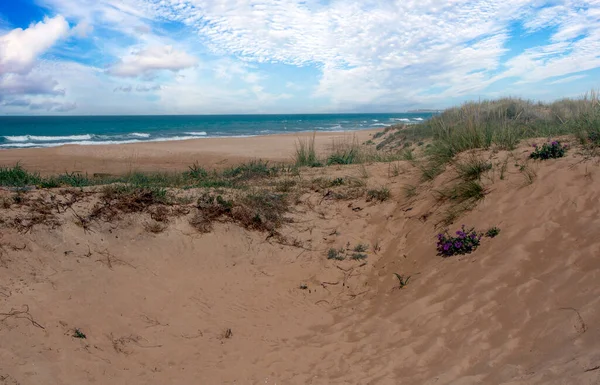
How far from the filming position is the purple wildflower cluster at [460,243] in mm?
5527

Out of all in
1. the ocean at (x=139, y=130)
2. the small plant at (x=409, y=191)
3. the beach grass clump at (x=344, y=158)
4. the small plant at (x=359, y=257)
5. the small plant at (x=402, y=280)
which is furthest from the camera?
the ocean at (x=139, y=130)

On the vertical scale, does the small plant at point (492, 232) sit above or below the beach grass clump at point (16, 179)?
below

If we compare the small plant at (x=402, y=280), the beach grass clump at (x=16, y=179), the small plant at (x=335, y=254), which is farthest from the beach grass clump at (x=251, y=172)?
the small plant at (x=402, y=280)

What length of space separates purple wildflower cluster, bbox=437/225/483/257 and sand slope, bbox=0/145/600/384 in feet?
0.45

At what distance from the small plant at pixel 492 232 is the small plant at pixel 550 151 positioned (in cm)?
196

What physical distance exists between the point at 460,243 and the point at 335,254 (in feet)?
6.34

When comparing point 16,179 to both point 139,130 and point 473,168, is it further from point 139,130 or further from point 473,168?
point 139,130

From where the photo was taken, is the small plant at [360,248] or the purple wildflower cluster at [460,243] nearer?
the purple wildflower cluster at [460,243]

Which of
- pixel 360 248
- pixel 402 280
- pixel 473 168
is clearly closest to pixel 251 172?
pixel 360 248

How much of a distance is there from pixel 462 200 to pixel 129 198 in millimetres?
5283

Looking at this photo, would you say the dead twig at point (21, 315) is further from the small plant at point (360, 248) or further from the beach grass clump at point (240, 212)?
the small plant at point (360, 248)

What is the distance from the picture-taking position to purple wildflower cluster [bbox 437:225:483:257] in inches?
218

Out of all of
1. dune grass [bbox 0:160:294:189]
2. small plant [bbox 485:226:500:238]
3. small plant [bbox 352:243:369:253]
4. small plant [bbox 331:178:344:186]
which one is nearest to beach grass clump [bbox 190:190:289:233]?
dune grass [bbox 0:160:294:189]

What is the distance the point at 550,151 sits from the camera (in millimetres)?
6652
